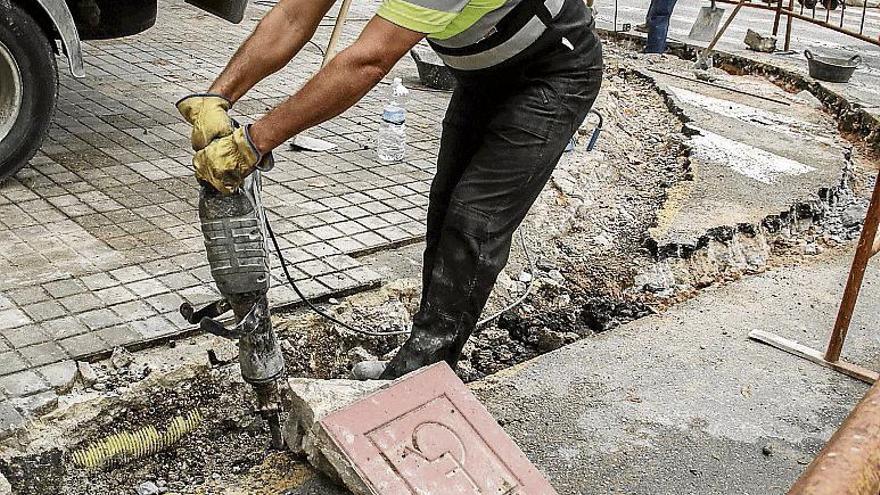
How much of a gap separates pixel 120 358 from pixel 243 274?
89 centimetres

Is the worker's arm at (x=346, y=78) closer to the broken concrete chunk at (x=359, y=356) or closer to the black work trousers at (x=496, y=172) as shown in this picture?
the black work trousers at (x=496, y=172)

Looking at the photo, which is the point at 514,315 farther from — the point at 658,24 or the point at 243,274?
the point at 658,24

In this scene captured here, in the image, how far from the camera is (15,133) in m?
4.59

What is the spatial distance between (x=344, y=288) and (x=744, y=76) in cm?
703

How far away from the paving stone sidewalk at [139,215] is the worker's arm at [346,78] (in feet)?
4.52

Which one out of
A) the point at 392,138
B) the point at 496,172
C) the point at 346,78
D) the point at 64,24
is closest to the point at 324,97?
the point at 346,78

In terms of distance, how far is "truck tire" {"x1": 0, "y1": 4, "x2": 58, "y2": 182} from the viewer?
4.46 m

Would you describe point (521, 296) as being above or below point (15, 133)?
below

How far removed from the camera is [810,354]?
3.76 metres

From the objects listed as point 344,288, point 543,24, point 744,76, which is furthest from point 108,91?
point 744,76

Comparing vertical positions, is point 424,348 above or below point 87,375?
above

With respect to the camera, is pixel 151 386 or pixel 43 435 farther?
pixel 151 386

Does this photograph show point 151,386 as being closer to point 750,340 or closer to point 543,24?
point 543,24

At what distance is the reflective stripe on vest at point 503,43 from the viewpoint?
2682 mm
